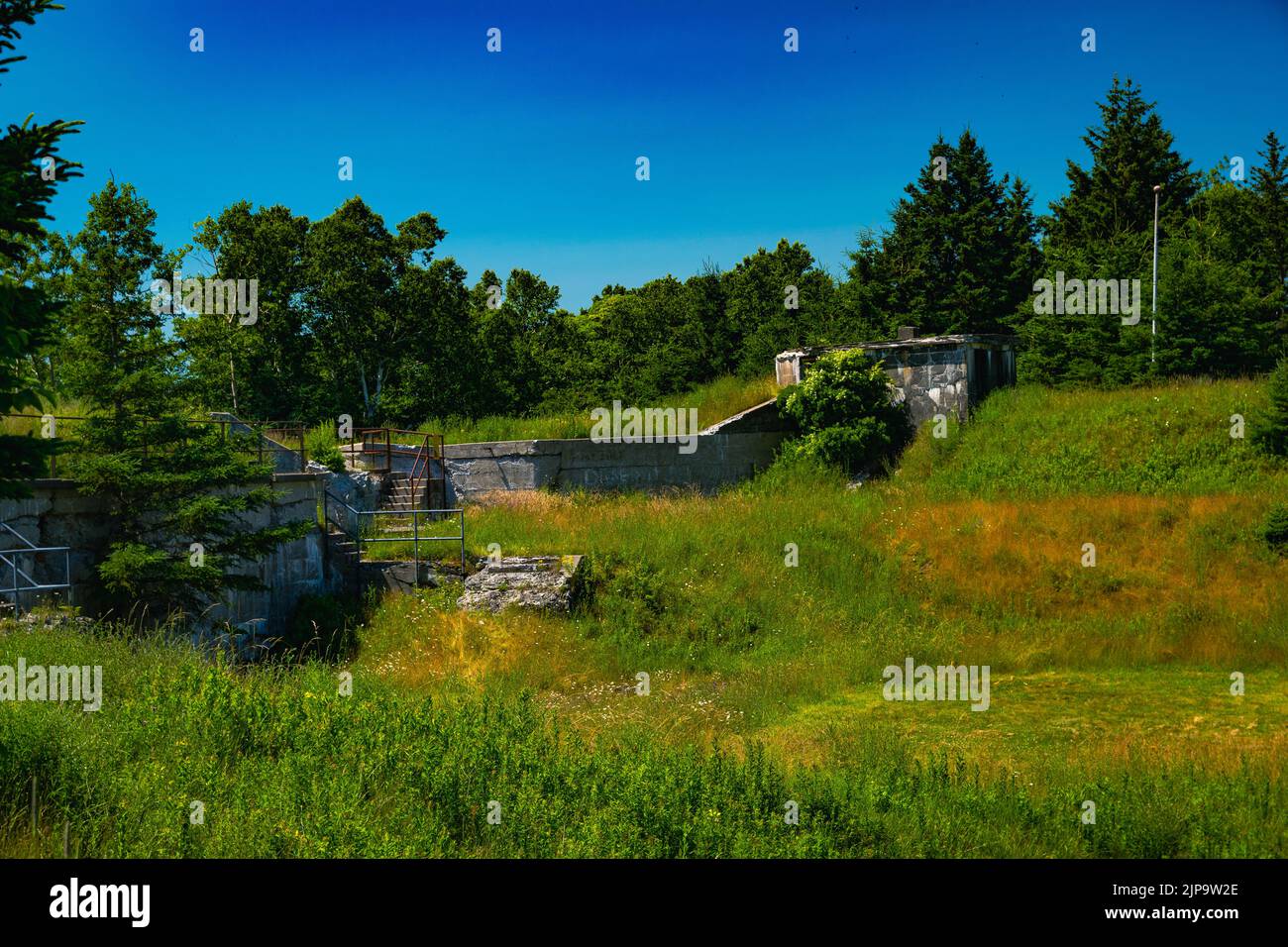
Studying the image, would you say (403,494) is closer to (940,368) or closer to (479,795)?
(940,368)

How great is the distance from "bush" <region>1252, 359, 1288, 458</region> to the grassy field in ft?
1.41

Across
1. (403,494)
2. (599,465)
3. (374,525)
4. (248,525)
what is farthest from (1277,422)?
(248,525)

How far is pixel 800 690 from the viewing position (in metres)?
13.1

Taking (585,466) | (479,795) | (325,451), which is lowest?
(479,795)

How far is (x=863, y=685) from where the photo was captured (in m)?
13.3

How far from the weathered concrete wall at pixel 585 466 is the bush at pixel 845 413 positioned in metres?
1.96

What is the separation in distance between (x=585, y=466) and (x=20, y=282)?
16.7 metres

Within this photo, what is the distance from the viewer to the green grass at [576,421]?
81.5 ft

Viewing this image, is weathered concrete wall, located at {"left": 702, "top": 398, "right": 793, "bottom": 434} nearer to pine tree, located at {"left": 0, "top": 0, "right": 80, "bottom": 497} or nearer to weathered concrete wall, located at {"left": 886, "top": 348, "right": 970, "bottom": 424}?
weathered concrete wall, located at {"left": 886, "top": 348, "right": 970, "bottom": 424}

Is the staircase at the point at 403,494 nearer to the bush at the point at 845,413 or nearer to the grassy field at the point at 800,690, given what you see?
the grassy field at the point at 800,690
